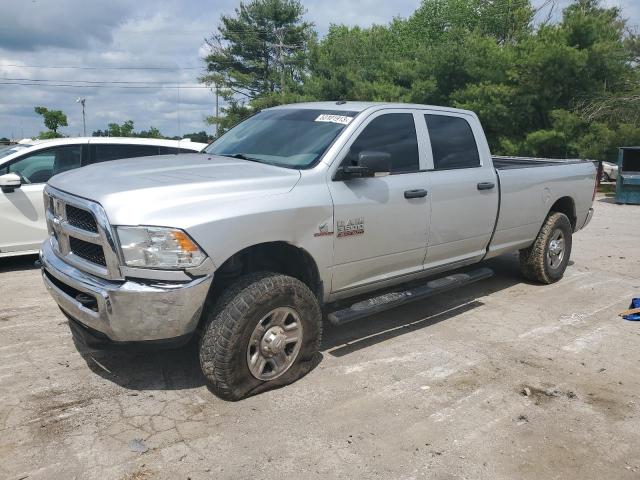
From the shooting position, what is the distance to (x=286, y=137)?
15.4 ft

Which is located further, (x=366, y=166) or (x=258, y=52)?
(x=258, y=52)

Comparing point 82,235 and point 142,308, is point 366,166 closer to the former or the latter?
point 142,308

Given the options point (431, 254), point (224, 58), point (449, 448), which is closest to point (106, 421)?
point (449, 448)

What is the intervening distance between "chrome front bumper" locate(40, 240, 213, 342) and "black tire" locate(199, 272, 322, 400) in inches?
6.7

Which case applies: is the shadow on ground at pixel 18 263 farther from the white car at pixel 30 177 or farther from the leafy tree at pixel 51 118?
the leafy tree at pixel 51 118

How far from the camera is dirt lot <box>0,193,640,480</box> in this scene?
3129 millimetres

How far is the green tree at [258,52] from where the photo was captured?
46594 mm

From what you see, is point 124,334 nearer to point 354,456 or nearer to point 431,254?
point 354,456

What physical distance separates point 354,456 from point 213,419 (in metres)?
0.93

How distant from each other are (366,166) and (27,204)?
5.05 metres

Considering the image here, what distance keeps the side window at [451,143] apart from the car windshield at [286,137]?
0.97m

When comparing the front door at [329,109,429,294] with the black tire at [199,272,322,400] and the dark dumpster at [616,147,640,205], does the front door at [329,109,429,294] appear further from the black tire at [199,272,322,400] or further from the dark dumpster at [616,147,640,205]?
the dark dumpster at [616,147,640,205]

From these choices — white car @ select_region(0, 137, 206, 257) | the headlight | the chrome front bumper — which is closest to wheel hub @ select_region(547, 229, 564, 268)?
the chrome front bumper

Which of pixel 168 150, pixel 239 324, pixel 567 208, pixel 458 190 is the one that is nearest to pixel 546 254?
pixel 567 208
